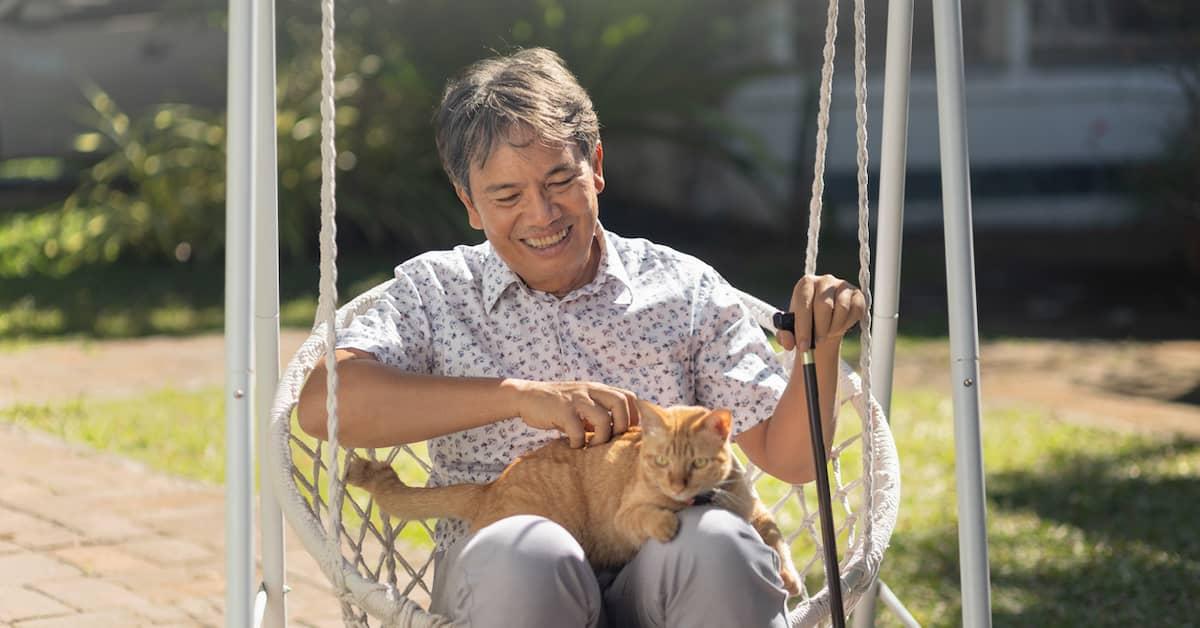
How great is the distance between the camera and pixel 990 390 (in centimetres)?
534

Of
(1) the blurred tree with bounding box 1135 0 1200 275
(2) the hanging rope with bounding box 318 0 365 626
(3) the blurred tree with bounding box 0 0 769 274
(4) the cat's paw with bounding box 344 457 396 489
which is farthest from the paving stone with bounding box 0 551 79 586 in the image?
(1) the blurred tree with bounding box 1135 0 1200 275

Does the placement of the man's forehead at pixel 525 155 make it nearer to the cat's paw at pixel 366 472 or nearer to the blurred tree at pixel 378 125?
the cat's paw at pixel 366 472

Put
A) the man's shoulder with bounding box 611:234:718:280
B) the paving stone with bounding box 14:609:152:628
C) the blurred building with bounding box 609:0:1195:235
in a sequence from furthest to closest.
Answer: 1. the blurred building with bounding box 609:0:1195:235
2. the paving stone with bounding box 14:609:152:628
3. the man's shoulder with bounding box 611:234:718:280

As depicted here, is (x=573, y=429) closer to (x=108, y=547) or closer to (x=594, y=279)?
(x=594, y=279)

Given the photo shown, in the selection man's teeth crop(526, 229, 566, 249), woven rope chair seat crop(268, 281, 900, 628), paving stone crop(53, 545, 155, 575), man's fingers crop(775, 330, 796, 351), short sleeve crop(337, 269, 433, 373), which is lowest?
paving stone crop(53, 545, 155, 575)

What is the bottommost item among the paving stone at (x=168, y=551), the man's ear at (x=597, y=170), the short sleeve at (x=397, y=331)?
the paving stone at (x=168, y=551)

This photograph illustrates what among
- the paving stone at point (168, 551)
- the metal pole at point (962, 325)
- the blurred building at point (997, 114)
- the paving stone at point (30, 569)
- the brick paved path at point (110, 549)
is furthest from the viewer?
the blurred building at point (997, 114)

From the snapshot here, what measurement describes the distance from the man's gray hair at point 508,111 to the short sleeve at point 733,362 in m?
0.31

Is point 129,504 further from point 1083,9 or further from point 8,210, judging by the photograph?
point 1083,9

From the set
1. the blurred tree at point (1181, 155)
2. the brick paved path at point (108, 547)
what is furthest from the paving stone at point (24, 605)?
the blurred tree at point (1181, 155)

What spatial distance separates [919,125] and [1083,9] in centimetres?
153

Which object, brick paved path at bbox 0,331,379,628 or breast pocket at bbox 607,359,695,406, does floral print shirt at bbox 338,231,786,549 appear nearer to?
breast pocket at bbox 607,359,695,406

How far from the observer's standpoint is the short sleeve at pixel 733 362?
2170mm

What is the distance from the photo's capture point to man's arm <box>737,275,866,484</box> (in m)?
1.92
